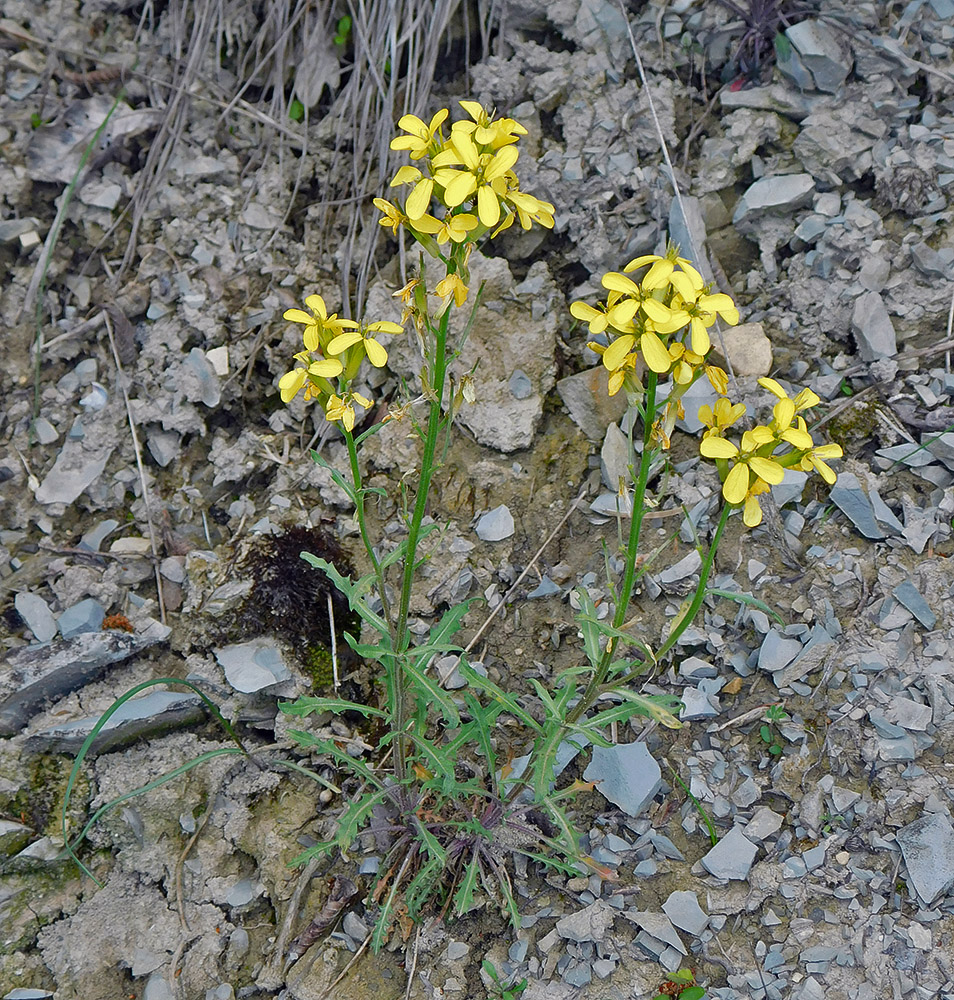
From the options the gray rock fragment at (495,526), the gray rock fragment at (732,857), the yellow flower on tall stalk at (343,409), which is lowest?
the gray rock fragment at (732,857)

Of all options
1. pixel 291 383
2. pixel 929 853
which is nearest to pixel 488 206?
pixel 291 383

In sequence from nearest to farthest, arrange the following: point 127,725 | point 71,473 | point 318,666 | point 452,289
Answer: point 452,289, point 127,725, point 318,666, point 71,473

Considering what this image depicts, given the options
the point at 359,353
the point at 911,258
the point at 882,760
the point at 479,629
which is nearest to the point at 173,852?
the point at 479,629

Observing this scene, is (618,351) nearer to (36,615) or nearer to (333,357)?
(333,357)

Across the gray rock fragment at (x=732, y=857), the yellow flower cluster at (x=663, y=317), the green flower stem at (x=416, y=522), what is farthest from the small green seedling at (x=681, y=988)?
the yellow flower cluster at (x=663, y=317)

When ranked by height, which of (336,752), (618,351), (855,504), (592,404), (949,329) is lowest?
(336,752)

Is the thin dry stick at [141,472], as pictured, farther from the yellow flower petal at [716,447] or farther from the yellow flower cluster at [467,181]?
the yellow flower petal at [716,447]

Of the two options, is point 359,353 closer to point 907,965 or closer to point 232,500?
point 232,500
